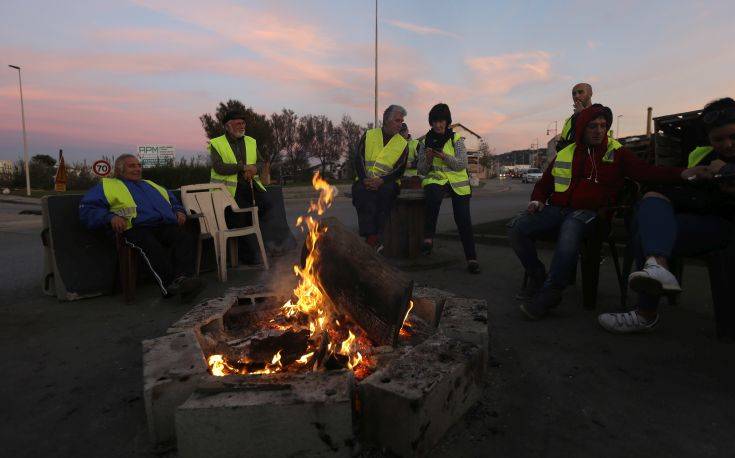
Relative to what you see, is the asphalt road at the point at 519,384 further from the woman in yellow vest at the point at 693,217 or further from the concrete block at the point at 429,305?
the concrete block at the point at 429,305

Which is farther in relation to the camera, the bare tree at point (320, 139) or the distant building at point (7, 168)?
the bare tree at point (320, 139)

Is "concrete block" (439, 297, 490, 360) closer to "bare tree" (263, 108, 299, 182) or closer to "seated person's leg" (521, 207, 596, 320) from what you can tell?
"seated person's leg" (521, 207, 596, 320)

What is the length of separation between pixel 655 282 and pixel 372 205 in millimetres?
3292

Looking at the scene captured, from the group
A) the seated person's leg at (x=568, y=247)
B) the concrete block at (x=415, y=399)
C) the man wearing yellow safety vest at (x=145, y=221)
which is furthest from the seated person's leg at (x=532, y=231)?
the man wearing yellow safety vest at (x=145, y=221)

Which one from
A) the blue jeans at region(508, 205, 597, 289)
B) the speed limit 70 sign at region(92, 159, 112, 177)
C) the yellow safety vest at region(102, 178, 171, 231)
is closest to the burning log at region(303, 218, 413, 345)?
the blue jeans at region(508, 205, 597, 289)

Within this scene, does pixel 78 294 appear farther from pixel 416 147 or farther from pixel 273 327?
pixel 416 147

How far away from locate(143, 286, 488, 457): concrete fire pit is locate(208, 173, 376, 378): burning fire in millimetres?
161

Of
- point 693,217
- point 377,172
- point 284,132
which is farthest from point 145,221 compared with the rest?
point 284,132

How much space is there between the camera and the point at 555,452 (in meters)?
1.93

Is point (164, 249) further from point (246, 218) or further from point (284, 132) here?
point (284, 132)

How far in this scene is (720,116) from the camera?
3033mm

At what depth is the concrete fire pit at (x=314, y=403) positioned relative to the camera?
1.77 metres

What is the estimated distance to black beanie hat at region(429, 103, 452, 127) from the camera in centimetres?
539

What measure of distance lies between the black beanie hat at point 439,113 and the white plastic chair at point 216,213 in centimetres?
247
